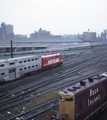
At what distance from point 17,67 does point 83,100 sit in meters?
17.7

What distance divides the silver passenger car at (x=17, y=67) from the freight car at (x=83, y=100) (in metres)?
15.6

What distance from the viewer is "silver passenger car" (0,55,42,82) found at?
25.1m

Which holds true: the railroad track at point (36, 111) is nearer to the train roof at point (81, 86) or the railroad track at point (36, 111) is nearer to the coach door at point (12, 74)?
the train roof at point (81, 86)

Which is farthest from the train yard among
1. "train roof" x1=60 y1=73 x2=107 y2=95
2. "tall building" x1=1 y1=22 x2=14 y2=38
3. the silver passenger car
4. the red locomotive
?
"tall building" x1=1 y1=22 x2=14 y2=38

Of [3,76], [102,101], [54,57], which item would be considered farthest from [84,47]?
[102,101]

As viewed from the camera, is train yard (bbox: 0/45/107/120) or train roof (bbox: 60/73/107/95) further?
train yard (bbox: 0/45/107/120)

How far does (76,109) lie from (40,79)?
56.0ft

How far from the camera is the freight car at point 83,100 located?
1162 centimetres

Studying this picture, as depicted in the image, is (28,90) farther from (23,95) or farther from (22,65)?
(22,65)

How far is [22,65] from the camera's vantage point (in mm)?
28375

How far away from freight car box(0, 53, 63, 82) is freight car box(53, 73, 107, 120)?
15.7 metres

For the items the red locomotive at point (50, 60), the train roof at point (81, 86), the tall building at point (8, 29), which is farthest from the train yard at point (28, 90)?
the tall building at point (8, 29)

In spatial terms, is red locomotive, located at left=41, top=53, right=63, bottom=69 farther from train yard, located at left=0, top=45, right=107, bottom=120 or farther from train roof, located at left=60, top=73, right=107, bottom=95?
train roof, located at left=60, top=73, right=107, bottom=95

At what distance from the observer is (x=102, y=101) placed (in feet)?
51.0
